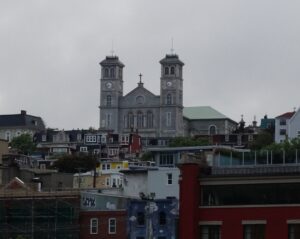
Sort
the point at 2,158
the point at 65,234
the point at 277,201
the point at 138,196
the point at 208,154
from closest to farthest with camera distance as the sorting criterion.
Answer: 1. the point at 277,201
2. the point at 208,154
3. the point at 65,234
4. the point at 138,196
5. the point at 2,158

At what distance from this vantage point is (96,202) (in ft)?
335

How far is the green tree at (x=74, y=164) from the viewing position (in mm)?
178025

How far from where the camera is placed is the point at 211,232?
85688mm

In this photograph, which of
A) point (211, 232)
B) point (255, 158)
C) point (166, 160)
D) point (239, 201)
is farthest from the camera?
point (166, 160)

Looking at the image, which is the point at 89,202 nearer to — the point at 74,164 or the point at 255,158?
the point at 255,158

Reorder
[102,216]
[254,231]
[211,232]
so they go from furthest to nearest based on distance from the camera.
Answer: [102,216] < [211,232] < [254,231]

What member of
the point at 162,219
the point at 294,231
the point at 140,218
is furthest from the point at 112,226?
the point at 294,231

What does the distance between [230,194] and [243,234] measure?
293 cm

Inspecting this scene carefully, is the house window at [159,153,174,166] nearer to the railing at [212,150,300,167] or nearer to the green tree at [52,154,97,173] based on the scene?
the railing at [212,150,300,167]

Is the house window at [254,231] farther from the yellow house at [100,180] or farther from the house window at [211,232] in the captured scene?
the yellow house at [100,180]

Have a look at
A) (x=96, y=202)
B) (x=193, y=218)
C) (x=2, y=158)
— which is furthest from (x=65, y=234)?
(x=2, y=158)

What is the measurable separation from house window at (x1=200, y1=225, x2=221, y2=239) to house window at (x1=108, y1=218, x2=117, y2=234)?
1404cm

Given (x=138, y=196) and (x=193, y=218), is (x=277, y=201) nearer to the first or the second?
(x=193, y=218)

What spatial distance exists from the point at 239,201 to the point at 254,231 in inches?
92.0
